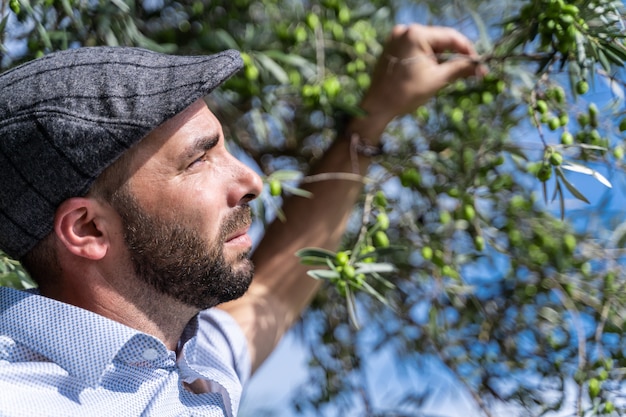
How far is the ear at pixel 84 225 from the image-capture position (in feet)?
4.93

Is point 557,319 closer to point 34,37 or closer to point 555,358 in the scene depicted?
point 555,358

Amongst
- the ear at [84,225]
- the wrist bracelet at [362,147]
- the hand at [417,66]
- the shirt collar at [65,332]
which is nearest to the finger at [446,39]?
the hand at [417,66]

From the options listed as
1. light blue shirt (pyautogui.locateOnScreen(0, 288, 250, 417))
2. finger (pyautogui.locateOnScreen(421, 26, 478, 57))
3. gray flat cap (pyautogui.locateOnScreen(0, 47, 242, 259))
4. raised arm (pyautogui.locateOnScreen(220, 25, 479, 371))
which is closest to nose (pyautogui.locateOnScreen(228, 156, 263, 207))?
gray flat cap (pyautogui.locateOnScreen(0, 47, 242, 259))

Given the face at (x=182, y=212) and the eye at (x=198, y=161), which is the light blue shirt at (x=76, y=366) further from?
the eye at (x=198, y=161)

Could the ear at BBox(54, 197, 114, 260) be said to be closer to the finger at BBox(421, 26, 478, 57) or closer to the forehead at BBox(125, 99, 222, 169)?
the forehead at BBox(125, 99, 222, 169)

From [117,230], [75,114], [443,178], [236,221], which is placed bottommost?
[443,178]

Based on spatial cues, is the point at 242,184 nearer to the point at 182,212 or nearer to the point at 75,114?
the point at 182,212

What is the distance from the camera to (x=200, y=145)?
1558 mm

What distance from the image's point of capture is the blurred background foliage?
187 cm

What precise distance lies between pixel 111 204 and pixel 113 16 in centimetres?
58

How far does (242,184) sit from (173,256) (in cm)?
19

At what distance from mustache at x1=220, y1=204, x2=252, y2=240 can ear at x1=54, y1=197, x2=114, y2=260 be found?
0.20 metres

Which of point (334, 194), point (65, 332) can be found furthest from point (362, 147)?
point (65, 332)

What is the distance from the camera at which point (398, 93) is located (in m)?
2.03
